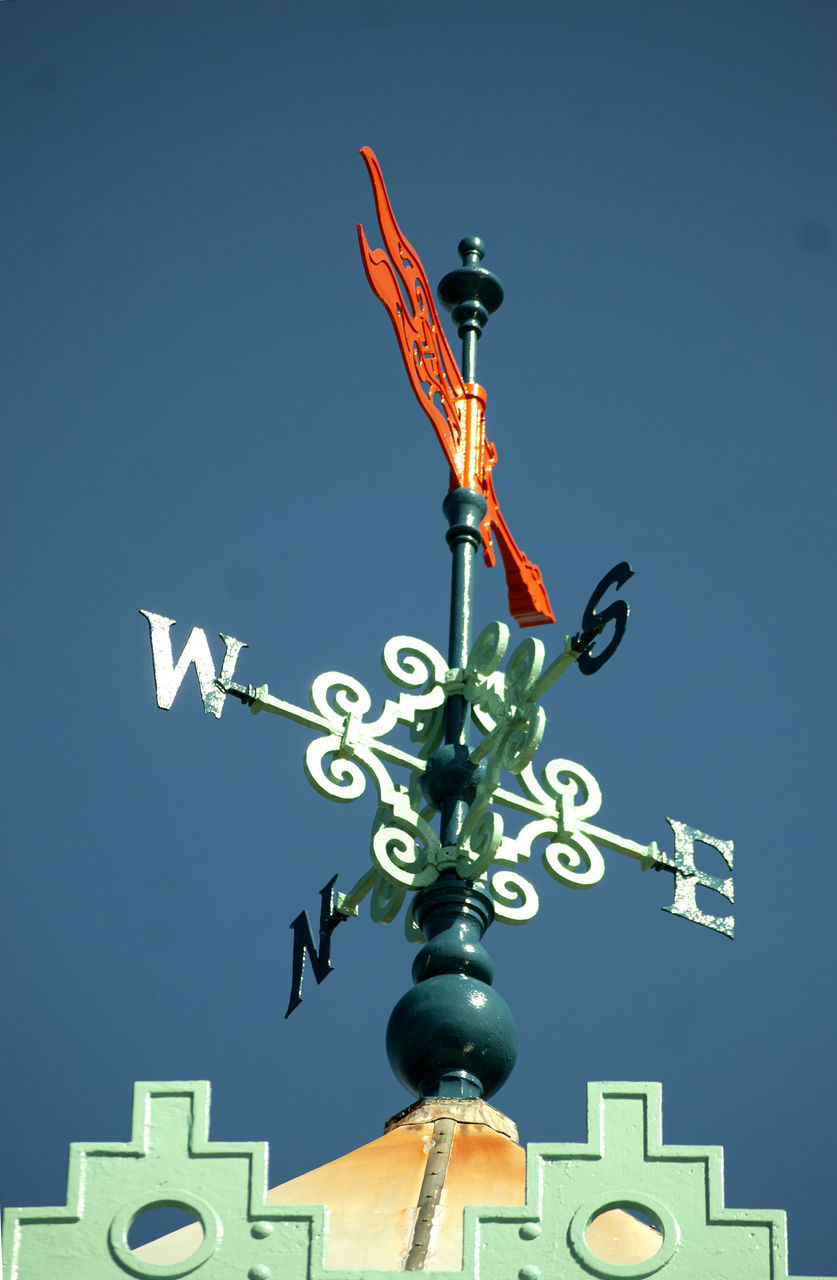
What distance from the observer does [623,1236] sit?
1163 centimetres

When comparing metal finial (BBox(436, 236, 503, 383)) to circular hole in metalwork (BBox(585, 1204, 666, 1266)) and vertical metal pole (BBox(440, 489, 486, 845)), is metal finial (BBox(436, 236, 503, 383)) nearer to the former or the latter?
vertical metal pole (BBox(440, 489, 486, 845))

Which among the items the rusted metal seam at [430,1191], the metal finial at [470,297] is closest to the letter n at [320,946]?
the rusted metal seam at [430,1191]

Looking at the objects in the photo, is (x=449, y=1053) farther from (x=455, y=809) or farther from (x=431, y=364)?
(x=431, y=364)

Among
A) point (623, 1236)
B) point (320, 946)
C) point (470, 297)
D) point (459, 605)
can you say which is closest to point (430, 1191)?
point (623, 1236)

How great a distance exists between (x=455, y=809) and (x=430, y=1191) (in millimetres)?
3217

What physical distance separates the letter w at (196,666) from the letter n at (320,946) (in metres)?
2.07

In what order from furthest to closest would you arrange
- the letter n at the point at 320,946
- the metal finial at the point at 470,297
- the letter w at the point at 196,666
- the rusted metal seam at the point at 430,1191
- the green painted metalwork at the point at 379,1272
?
the metal finial at the point at 470,297 → the letter n at the point at 320,946 → the letter w at the point at 196,666 → the rusted metal seam at the point at 430,1191 → the green painted metalwork at the point at 379,1272

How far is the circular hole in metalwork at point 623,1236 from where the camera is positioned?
10625 millimetres

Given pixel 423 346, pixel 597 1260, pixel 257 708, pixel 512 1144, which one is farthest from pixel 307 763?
pixel 597 1260

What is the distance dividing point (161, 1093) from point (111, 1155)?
371mm

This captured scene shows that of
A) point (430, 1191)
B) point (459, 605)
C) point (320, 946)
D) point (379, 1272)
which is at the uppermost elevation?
point (459, 605)

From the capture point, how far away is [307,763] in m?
14.9

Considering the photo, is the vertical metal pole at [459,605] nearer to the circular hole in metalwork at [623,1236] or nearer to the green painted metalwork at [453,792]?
the green painted metalwork at [453,792]

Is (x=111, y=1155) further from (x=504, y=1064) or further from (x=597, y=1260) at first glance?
(x=504, y=1064)
